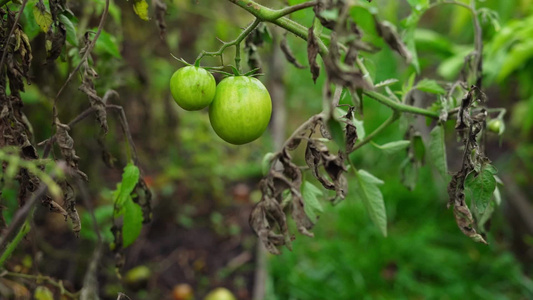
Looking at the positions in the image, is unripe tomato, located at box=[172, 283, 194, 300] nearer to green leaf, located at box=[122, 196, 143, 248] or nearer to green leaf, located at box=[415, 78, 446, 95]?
green leaf, located at box=[122, 196, 143, 248]

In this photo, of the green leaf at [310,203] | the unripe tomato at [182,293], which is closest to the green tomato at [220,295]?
the unripe tomato at [182,293]

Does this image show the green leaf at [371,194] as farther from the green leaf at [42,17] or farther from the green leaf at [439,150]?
the green leaf at [42,17]

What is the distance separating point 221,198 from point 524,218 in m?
1.82

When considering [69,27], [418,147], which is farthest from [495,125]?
[69,27]

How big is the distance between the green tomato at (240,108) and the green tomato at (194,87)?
0.08ft

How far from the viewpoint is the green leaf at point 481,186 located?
777 mm

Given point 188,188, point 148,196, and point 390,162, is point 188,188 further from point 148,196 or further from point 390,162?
point 148,196

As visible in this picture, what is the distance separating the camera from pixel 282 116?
11.1 ft

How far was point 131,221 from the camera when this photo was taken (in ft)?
3.06

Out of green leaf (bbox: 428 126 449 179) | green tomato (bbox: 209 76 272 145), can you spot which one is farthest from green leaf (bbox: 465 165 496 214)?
green tomato (bbox: 209 76 272 145)

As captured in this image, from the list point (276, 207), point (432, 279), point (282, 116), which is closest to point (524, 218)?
point (432, 279)

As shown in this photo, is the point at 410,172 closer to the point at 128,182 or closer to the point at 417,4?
the point at 417,4

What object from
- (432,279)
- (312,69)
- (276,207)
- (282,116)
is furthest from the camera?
(282,116)

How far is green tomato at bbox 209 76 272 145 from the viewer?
0.72 meters
